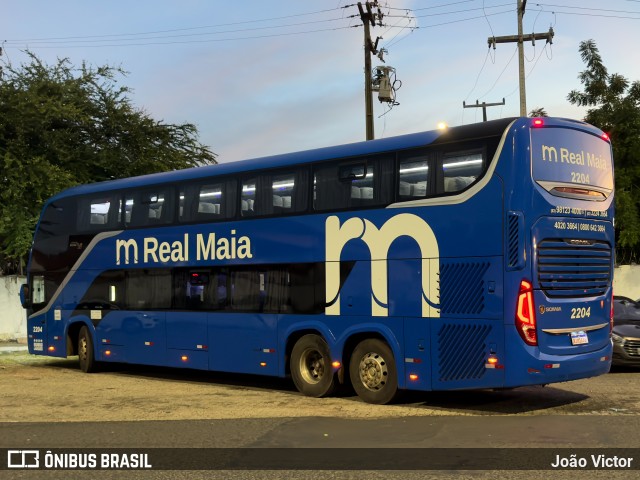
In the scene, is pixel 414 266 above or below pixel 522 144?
below

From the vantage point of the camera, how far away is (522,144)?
421 inches

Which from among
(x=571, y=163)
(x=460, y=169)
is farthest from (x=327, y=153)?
(x=571, y=163)

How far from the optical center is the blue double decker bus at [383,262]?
10734 millimetres

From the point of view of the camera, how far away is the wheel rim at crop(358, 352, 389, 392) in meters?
12.2

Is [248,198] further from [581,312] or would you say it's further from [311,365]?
[581,312]

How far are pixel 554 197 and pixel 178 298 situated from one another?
7.67 m

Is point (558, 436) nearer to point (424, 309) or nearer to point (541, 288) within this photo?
point (541, 288)

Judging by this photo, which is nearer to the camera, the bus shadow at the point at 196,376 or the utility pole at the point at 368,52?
the bus shadow at the point at 196,376

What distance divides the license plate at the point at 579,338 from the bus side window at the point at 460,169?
248 cm

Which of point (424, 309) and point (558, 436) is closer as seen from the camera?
point (558, 436)

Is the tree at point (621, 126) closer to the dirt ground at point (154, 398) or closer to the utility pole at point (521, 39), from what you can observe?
the utility pole at point (521, 39)

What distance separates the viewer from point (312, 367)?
1341 cm

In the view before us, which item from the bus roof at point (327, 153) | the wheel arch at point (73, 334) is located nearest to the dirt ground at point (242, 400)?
the wheel arch at point (73, 334)

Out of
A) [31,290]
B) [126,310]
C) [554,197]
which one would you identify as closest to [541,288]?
[554,197]
